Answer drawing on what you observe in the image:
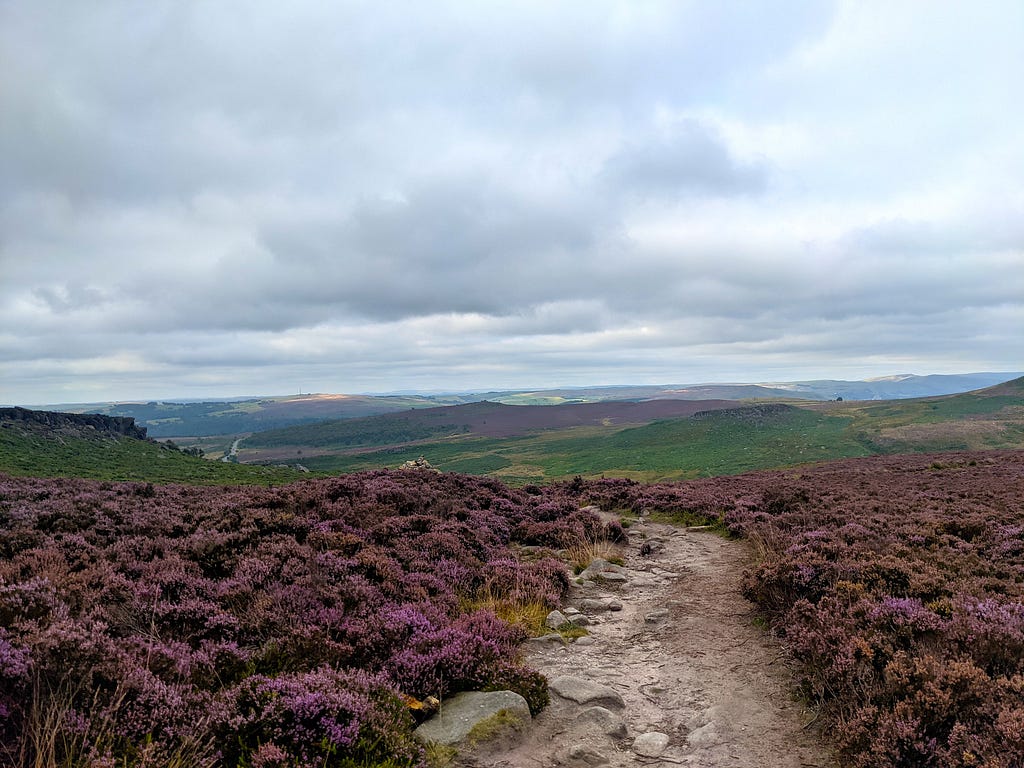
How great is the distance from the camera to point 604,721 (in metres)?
6.07

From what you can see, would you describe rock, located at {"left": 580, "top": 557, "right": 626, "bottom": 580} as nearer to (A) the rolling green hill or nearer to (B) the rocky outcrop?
(A) the rolling green hill

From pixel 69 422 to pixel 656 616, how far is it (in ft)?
330

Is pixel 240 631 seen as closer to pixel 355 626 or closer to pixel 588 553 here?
pixel 355 626

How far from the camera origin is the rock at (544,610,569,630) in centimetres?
931

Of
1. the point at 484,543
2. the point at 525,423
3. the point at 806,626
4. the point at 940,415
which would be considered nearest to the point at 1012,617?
the point at 806,626

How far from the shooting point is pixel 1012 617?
6402mm

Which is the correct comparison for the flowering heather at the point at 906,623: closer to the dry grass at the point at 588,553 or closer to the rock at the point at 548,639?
the rock at the point at 548,639

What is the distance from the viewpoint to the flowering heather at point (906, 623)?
482cm

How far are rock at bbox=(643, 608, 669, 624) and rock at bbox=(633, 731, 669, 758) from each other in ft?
13.2

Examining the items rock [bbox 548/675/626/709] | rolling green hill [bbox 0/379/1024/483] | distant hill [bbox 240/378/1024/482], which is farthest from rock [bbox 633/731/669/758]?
distant hill [bbox 240/378/1024/482]

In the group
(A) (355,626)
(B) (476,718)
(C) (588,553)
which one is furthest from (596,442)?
(B) (476,718)

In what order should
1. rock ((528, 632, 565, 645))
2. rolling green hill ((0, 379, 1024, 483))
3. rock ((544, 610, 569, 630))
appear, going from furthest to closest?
rolling green hill ((0, 379, 1024, 483)), rock ((544, 610, 569, 630)), rock ((528, 632, 565, 645))

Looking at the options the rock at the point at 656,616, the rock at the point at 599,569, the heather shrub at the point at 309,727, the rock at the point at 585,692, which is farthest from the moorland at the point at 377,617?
the rock at the point at 656,616

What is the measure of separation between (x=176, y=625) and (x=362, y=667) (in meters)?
2.57
